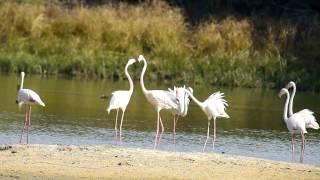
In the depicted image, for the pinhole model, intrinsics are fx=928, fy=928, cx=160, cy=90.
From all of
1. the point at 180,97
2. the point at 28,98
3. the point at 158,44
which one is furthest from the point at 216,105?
the point at 158,44

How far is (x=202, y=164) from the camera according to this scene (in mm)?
14352

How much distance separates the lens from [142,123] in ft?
72.7

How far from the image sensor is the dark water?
1830cm

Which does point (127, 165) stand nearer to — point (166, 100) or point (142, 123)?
point (166, 100)

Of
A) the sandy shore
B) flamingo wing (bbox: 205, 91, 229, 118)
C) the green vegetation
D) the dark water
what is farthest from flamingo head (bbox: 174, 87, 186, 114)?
the green vegetation

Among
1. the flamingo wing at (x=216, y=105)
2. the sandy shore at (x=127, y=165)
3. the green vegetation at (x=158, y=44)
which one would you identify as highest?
the green vegetation at (x=158, y=44)

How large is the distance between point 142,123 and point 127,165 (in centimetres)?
830

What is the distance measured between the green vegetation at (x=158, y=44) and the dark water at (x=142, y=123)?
16.3ft

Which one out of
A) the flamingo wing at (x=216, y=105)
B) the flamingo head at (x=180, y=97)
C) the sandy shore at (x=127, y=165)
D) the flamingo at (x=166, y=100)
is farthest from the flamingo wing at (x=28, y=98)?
the flamingo wing at (x=216, y=105)

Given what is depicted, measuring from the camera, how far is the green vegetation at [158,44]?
37.9m

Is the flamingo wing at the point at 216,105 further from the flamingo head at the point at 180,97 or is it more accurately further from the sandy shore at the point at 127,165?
the sandy shore at the point at 127,165

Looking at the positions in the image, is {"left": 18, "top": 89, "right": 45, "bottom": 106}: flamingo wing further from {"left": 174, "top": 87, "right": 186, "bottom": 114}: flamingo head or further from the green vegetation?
the green vegetation

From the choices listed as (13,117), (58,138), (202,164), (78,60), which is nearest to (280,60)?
(78,60)

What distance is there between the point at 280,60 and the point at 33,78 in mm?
11522
